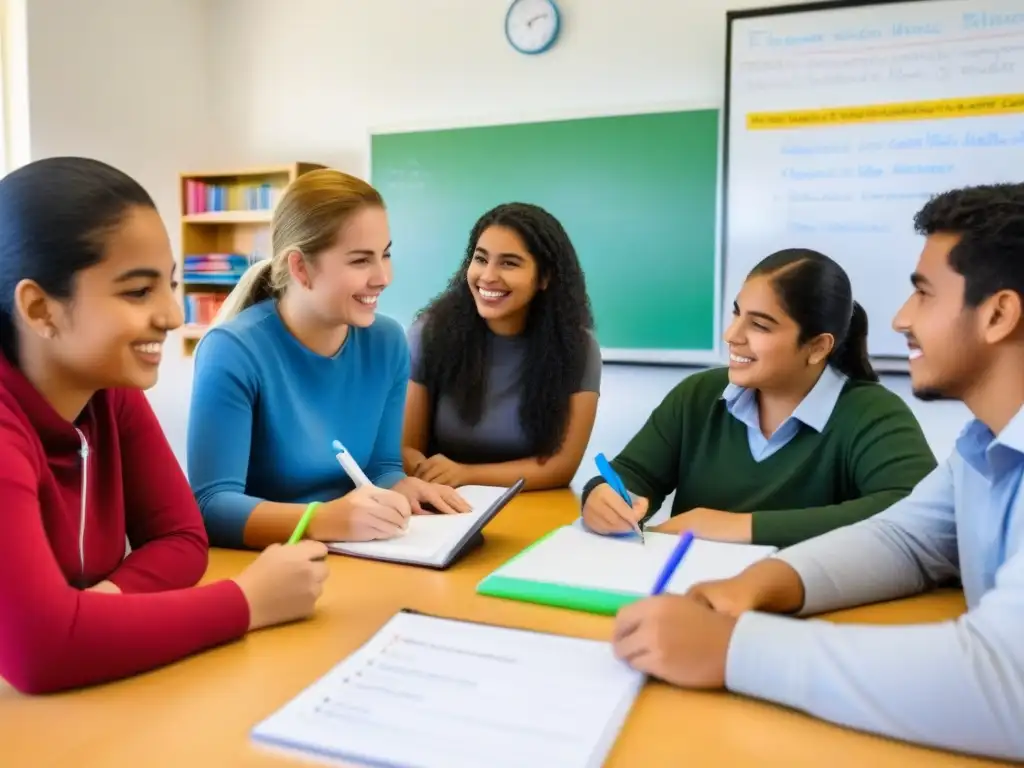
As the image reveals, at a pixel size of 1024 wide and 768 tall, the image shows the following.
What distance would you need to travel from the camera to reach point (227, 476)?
1.35m

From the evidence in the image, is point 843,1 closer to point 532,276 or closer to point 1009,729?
point 532,276

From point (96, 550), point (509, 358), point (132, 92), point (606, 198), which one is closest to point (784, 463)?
point (509, 358)

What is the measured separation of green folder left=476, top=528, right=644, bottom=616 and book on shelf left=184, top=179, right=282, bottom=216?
3.00 m

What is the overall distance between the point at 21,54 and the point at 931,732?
3700 millimetres

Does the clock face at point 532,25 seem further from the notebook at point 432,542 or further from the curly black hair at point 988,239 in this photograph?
the curly black hair at point 988,239

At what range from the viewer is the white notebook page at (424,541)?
120 centimetres

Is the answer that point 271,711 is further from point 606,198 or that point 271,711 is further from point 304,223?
point 606,198

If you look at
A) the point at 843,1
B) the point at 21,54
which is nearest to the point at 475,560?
the point at 843,1

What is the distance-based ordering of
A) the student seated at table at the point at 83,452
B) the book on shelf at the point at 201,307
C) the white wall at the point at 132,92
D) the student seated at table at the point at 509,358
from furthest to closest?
the book on shelf at the point at 201,307 → the white wall at the point at 132,92 → the student seated at table at the point at 509,358 → the student seated at table at the point at 83,452

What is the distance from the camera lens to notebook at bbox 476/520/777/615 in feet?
3.44

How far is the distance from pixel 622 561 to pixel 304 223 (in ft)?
2.73

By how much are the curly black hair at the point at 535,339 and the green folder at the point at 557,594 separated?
32.7 inches

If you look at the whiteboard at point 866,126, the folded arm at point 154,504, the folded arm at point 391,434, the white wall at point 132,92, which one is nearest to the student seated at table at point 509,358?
the folded arm at point 391,434

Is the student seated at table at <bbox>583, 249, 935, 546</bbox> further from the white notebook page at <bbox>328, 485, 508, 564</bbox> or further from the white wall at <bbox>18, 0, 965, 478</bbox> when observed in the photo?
the white wall at <bbox>18, 0, 965, 478</bbox>
